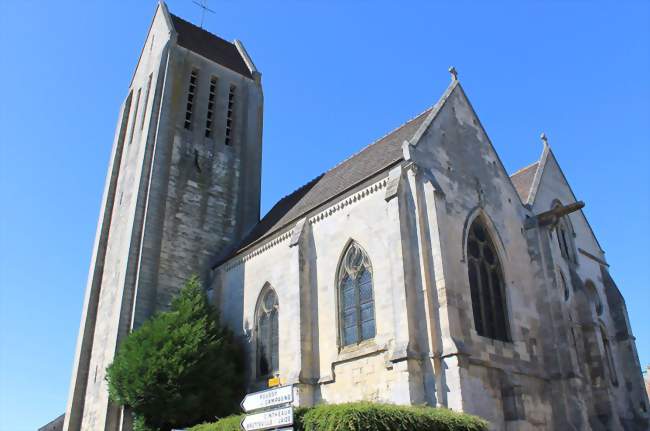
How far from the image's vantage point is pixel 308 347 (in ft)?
55.6

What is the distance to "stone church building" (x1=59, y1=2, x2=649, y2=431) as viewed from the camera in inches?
589

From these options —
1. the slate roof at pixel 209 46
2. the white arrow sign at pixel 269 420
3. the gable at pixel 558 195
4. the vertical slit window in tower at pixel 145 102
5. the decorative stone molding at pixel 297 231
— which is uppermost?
the slate roof at pixel 209 46

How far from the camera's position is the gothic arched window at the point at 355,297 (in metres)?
16.1

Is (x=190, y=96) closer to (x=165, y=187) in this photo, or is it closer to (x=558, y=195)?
(x=165, y=187)

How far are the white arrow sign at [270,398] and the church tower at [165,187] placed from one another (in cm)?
1016

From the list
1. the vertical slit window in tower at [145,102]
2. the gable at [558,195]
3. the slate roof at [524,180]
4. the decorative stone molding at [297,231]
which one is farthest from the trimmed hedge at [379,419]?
the vertical slit window in tower at [145,102]

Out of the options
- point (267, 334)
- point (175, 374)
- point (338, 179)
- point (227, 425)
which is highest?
point (338, 179)

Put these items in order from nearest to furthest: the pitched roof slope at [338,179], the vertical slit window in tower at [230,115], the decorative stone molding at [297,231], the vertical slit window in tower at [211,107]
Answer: the pitched roof slope at [338,179]
the decorative stone molding at [297,231]
the vertical slit window in tower at [211,107]
the vertical slit window in tower at [230,115]

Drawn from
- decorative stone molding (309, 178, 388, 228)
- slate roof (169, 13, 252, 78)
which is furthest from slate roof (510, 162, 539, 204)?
slate roof (169, 13, 252, 78)

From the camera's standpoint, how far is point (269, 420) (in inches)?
359

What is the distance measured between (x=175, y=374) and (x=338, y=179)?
330 inches

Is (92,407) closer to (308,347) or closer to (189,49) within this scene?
(308,347)

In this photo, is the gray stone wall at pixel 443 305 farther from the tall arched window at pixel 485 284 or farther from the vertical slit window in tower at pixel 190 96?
the vertical slit window in tower at pixel 190 96

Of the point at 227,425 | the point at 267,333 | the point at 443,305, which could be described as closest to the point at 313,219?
the point at 267,333
